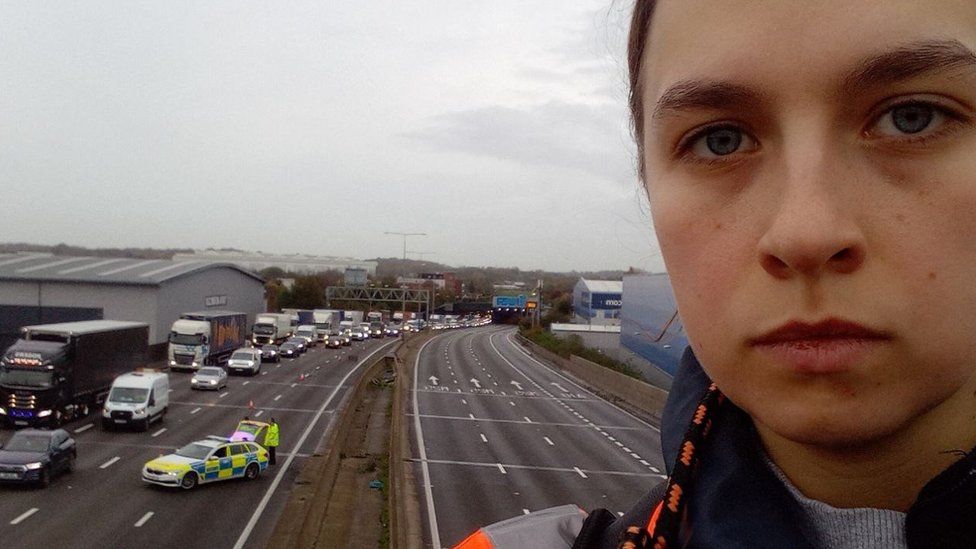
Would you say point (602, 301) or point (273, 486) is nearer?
point (273, 486)

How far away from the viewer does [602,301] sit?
66.6m

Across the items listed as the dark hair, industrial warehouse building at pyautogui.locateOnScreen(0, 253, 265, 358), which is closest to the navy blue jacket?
the dark hair

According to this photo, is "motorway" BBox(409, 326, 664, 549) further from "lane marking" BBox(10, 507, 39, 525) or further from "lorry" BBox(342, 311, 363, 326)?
"lorry" BBox(342, 311, 363, 326)

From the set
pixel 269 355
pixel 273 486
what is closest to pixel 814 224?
pixel 273 486

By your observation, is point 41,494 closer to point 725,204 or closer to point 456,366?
point 725,204

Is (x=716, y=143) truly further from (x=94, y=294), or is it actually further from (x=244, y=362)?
(x=94, y=294)

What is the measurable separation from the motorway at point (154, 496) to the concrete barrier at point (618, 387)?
540 inches

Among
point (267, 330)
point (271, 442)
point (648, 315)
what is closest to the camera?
point (271, 442)

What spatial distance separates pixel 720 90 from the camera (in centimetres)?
124

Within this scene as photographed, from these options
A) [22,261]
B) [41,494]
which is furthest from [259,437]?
[22,261]

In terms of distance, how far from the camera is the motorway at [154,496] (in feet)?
46.9

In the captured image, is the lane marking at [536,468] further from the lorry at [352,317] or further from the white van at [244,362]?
the lorry at [352,317]

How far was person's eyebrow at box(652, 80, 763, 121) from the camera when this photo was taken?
1.21 metres

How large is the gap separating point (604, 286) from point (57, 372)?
161 ft
